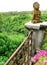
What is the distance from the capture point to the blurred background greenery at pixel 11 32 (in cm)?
926

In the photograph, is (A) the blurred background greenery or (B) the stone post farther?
(A) the blurred background greenery

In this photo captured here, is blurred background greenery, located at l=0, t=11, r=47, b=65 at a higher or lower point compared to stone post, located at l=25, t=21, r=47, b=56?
lower

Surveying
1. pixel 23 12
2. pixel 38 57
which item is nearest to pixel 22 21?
pixel 23 12

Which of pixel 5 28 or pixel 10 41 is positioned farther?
pixel 5 28

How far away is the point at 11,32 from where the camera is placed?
41.4 ft

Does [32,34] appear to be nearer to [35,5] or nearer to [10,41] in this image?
[35,5]

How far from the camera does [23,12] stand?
1606cm

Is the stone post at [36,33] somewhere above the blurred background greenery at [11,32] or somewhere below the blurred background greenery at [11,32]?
above

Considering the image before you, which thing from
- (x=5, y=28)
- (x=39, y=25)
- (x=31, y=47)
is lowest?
(x=5, y=28)

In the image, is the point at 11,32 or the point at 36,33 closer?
the point at 36,33

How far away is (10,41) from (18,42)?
355mm

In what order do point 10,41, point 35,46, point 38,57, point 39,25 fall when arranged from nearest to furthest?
1. point 38,57
2. point 39,25
3. point 35,46
4. point 10,41

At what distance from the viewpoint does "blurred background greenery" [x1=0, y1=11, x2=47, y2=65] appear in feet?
30.4

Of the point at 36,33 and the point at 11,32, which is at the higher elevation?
the point at 36,33
